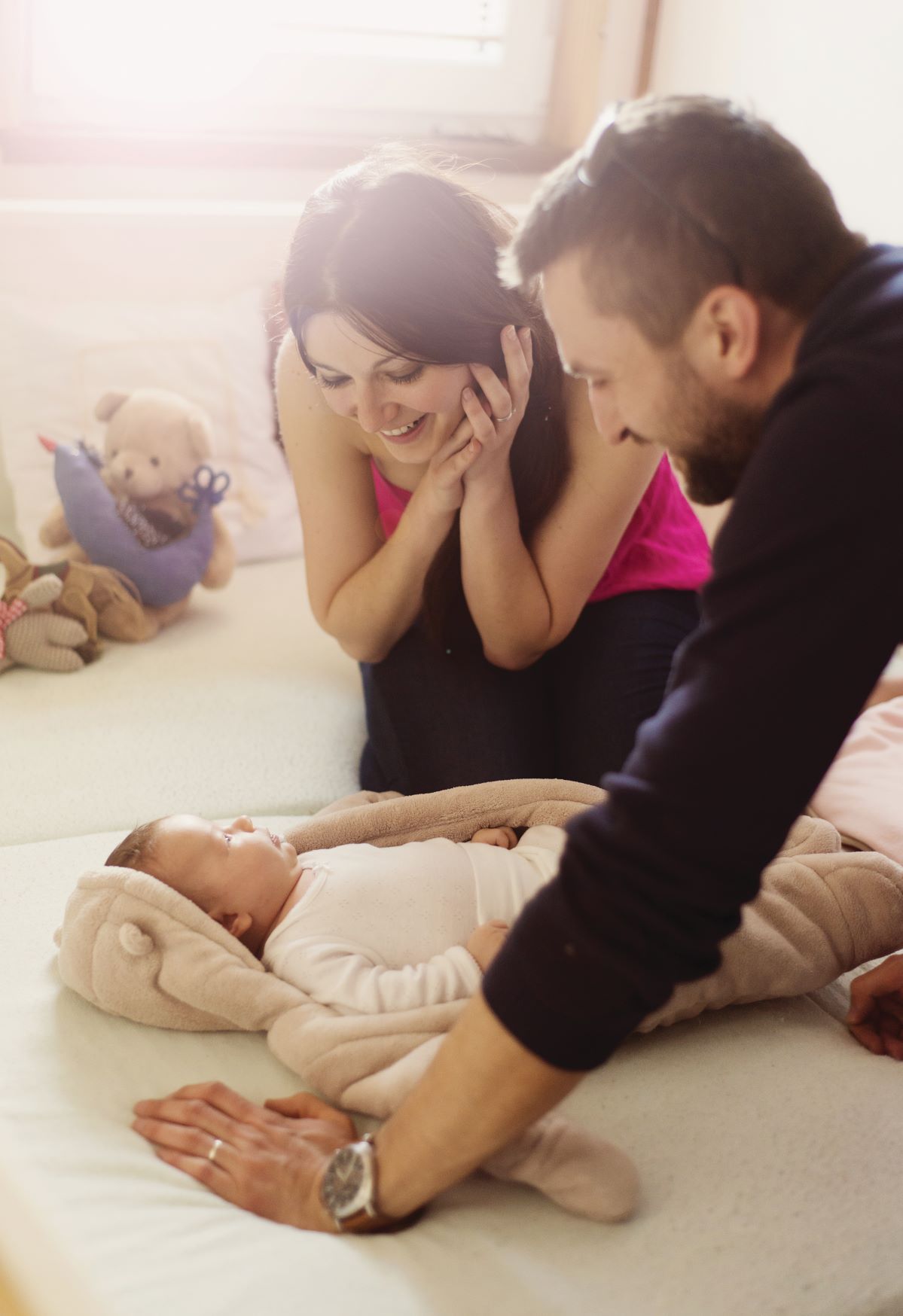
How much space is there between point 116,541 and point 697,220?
1.39 meters

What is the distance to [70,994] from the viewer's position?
118 cm

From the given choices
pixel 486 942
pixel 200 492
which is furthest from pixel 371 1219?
pixel 200 492

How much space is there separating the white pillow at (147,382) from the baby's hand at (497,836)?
3.52ft

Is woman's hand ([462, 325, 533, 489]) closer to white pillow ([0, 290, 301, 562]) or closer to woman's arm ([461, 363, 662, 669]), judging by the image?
woman's arm ([461, 363, 662, 669])

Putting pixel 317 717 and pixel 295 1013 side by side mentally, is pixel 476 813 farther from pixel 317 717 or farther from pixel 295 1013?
pixel 317 717

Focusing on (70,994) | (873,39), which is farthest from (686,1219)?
(873,39)

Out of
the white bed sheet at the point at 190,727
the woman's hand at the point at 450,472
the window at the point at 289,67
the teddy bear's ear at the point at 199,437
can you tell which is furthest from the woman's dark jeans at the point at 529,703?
the window at the point at 289,67

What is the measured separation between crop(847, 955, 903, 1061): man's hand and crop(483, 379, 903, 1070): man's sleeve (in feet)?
1.49

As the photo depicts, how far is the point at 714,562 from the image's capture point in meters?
0.76

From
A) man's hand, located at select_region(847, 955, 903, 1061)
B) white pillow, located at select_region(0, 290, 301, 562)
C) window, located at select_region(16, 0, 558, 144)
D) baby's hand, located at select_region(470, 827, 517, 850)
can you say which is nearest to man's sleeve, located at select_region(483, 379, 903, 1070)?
man's hand, located at select_region(847, 955, 903, 1061)

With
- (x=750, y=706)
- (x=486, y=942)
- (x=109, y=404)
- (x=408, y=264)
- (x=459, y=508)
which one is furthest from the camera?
(x=109, y=404)

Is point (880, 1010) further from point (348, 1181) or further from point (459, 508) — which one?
point (459, 508)

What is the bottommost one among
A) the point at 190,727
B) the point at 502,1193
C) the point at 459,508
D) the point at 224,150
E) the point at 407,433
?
the point at 190,727

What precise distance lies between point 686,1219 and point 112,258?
199 centimetres
